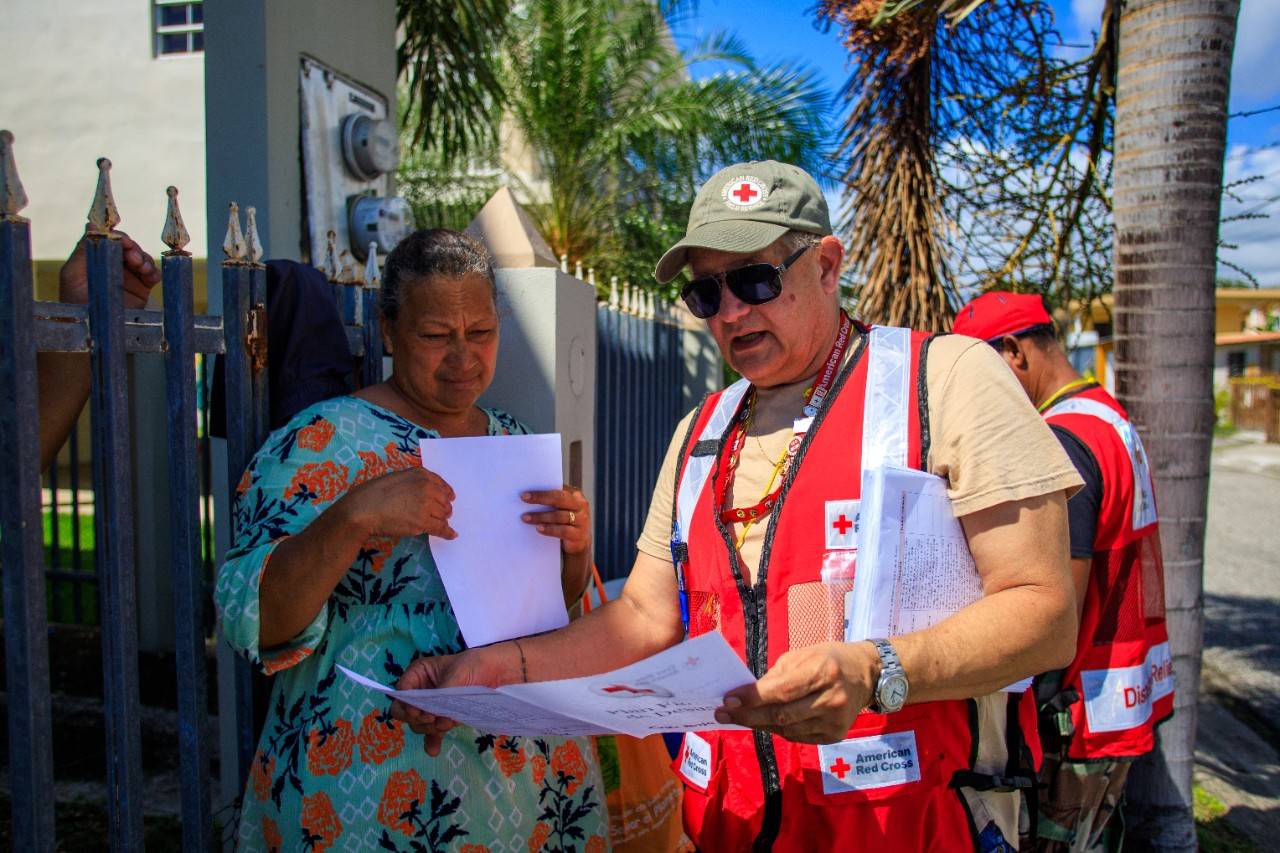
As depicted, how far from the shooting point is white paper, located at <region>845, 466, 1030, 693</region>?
5.35 ft

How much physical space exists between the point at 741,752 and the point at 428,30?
5.78 meters

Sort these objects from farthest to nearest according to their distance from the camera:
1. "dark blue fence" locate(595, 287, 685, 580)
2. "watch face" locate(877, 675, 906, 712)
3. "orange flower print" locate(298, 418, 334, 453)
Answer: "dark blue fence" locate(595, 287, 685, 580) → "orange flower print" locate(298, 418, 334, 453) → "watch face" locate(877, 675, 906, 712)

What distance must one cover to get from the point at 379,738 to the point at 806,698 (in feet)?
3.08

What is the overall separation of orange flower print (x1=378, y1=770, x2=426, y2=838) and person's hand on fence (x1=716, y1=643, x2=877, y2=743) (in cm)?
79

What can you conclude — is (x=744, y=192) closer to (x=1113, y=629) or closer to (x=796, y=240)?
(x=796, y=240)

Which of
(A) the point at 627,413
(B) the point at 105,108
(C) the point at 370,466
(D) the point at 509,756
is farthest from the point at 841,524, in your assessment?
(B) the point at 105,108

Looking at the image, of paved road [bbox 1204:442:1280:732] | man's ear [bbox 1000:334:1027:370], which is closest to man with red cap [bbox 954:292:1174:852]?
man's ear [bbox 1000:334:1027:370]

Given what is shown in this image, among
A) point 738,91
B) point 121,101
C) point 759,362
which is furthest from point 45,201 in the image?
point 759,362

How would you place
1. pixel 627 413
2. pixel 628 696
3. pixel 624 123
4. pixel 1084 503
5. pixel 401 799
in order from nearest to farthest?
pixel 628 696 < pixel 401 799 < pixel 1084 503 < pixel 627 413 < pixel 624 123

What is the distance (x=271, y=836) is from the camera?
2.00 metres

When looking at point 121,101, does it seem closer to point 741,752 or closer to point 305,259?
point 305,259

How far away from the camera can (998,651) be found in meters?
1.59

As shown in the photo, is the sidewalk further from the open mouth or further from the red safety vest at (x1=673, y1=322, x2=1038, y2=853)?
the open mouth

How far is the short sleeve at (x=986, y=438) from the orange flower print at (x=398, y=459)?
3.56ft
